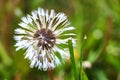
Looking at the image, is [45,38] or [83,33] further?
[83,33]

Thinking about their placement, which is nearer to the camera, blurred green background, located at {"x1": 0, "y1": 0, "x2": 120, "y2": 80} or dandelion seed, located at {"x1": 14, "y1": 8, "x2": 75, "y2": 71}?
dandelion seed, located at {"x1": 14, "y1": 8, "x2": 75, "y2": 71}

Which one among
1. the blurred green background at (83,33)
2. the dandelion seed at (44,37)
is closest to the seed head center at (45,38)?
the dandelion seed at (44,37)

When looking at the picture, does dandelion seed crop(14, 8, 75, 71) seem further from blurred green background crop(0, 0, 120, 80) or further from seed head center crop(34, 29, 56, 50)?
blurred green background crop(0, 0, 120, 80)

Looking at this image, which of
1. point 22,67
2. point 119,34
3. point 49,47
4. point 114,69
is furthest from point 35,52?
point 119,34

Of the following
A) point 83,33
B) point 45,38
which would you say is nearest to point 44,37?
point 45,38

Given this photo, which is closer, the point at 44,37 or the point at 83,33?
the point at 44,37

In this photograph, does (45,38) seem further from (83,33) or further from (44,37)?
(83,33)

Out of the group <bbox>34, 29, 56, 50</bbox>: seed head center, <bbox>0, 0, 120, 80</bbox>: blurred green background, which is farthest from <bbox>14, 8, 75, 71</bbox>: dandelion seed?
<bbox>0, 0, 120, 80</bbox>: blurred green background
